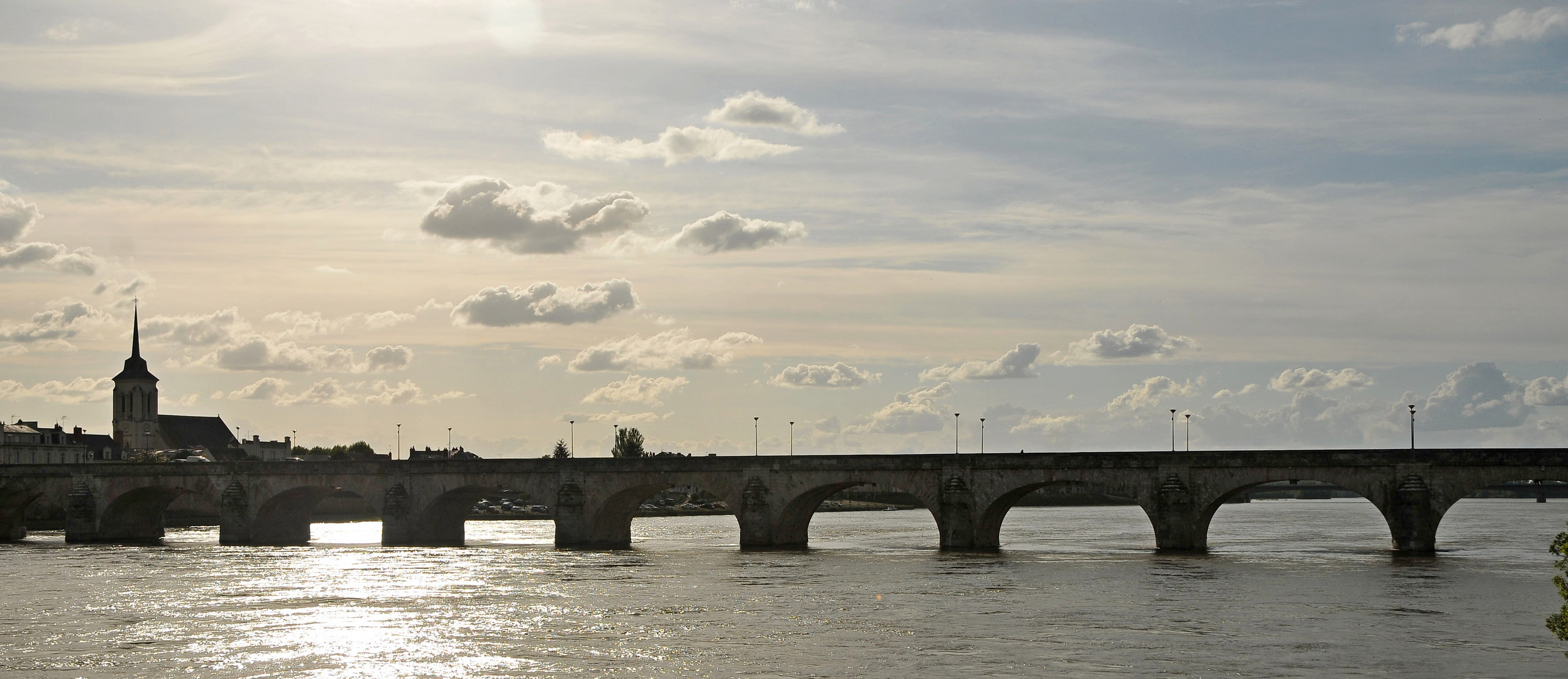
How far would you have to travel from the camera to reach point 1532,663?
37625 millimetres

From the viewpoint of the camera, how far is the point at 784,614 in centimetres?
4947

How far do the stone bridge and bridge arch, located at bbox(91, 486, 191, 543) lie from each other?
13 centimetres

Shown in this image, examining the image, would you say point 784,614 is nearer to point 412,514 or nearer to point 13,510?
point 412,514

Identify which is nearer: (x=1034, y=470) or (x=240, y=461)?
(x=1034, y=470)

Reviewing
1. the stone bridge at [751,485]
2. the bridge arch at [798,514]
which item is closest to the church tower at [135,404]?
the stone bridge at [751,485]

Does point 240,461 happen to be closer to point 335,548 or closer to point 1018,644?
point 335,548

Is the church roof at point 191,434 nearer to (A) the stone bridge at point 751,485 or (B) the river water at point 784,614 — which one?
(A) the stone bridge at point 751,485

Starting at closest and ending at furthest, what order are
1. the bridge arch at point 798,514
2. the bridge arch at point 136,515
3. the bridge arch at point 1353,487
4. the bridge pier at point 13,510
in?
Answer: the bridge arch at point 1353,487 → the bridge arch at point 798,514 → the bridge arch at point 136,515 → the bridge pier at point 13,510

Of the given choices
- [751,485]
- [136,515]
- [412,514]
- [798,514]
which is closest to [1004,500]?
[798,514]

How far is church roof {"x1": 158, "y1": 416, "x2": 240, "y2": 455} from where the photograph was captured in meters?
184

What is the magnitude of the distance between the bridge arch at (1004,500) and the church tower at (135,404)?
129 m

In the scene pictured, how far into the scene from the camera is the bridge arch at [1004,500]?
75.2m

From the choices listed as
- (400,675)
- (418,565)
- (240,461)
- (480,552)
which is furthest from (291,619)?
(240,461)

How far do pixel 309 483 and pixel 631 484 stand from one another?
2453 cm
